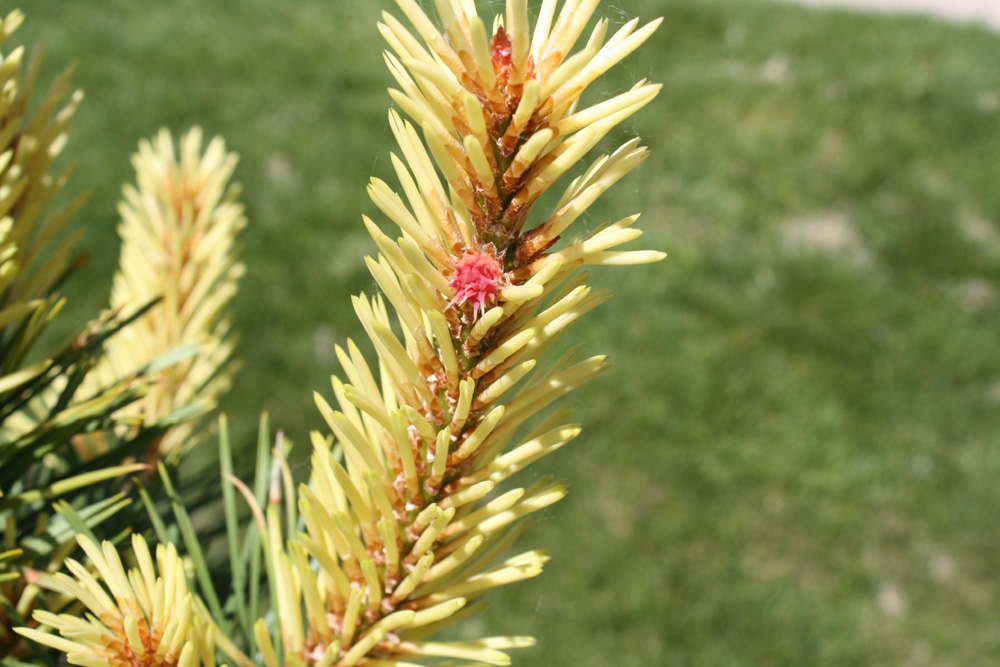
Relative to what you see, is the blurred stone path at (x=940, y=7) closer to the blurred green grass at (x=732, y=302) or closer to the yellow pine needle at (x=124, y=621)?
the blurred green grass at (x=732, y=302)

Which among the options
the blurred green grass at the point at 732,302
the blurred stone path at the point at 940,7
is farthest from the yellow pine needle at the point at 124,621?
the blurred stone path at the point at 940,7

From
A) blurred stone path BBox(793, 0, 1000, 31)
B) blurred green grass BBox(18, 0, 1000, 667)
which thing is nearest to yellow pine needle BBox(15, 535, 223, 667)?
blurred green grass BBox(18, 0, 1000, 667)

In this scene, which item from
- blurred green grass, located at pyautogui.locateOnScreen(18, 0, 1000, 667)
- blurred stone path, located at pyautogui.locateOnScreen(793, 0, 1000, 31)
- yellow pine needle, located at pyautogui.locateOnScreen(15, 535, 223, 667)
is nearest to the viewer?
yellow pine needle, located at pyautogui.locateOnScreen(15, 535, 223, 667)

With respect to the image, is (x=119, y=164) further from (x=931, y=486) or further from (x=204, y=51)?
(x=931, y=486)

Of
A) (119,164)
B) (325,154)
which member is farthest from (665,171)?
(119,164)

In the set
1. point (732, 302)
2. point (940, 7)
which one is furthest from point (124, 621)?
point (940, 7)

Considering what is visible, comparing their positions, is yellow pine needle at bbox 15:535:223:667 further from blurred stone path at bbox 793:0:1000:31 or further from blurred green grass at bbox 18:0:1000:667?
blurred stone path at bbox 793:0:1000:31

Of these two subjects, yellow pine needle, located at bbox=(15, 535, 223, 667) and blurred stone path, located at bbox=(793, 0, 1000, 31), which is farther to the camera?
blurred stone path, located at bbox=(793, 0, 1000, 31)
